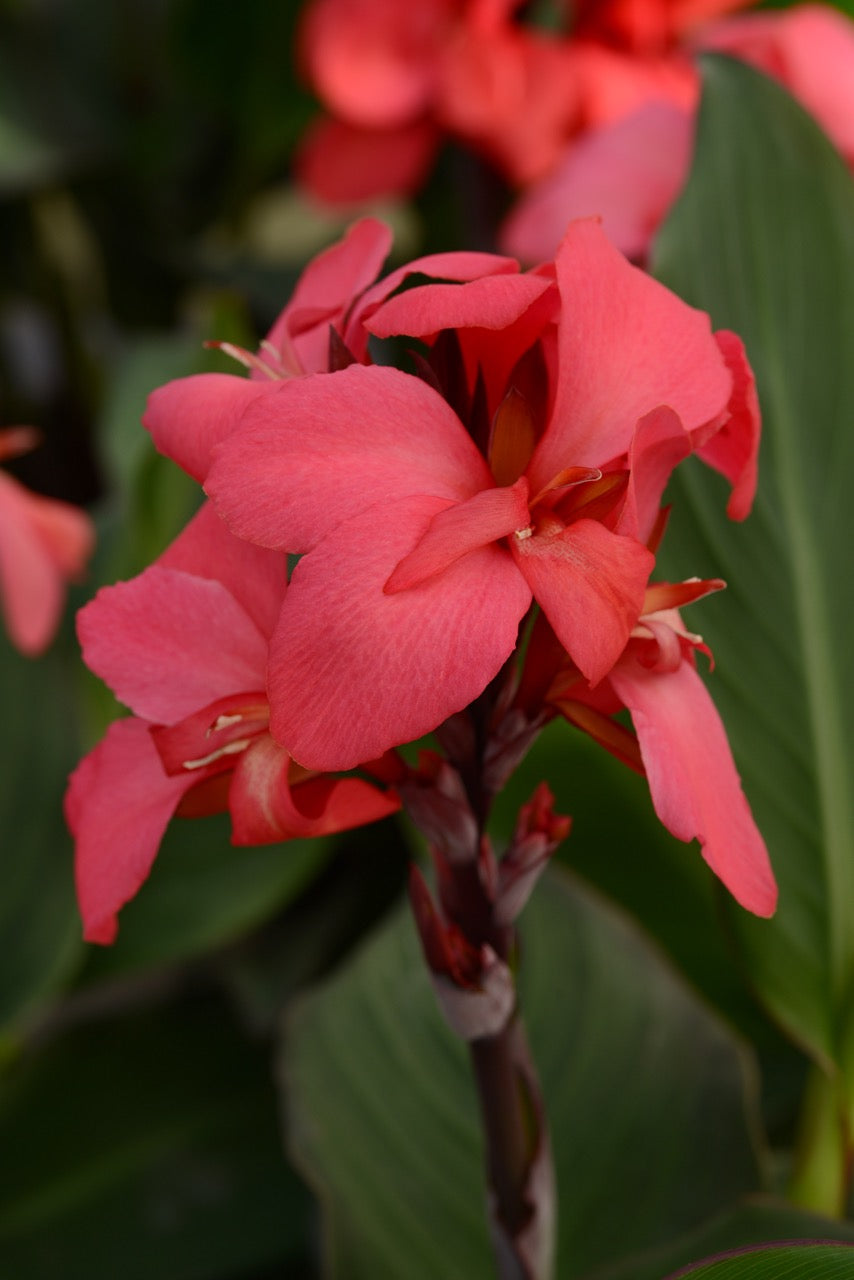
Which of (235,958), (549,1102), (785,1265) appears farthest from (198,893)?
(785,1265)

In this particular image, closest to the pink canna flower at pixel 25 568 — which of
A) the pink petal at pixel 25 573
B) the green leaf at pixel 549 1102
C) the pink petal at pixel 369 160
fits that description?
the pink petal at pixel 25 573

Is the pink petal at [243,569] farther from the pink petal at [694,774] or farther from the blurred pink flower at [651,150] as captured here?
the blurred pink flower at [651,150]

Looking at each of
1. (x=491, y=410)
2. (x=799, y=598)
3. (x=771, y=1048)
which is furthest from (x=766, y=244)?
(x=771, y=1048)

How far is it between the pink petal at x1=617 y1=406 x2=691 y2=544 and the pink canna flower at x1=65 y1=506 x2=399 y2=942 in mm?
89

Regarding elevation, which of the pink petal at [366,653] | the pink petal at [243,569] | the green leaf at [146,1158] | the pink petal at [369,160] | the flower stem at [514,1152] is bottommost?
the green leaf at [146,1158]

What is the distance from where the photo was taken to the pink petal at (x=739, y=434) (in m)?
0.33

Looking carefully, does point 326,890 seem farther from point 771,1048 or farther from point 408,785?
point 408,785

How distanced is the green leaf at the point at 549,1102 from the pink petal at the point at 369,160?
1.95ft

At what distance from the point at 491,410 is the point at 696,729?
10cm

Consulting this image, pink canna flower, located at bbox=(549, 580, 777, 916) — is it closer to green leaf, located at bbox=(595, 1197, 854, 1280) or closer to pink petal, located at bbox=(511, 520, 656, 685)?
pink petal, located at bbox=(511, 520, 656, 685)

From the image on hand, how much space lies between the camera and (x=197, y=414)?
1.07 feet

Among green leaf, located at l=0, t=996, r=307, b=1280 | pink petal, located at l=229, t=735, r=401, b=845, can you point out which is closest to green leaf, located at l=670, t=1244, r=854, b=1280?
pink petal, located at l=229, t=735, r=401, b=845

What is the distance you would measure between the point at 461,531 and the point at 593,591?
0.03 meters

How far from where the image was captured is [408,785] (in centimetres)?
32
